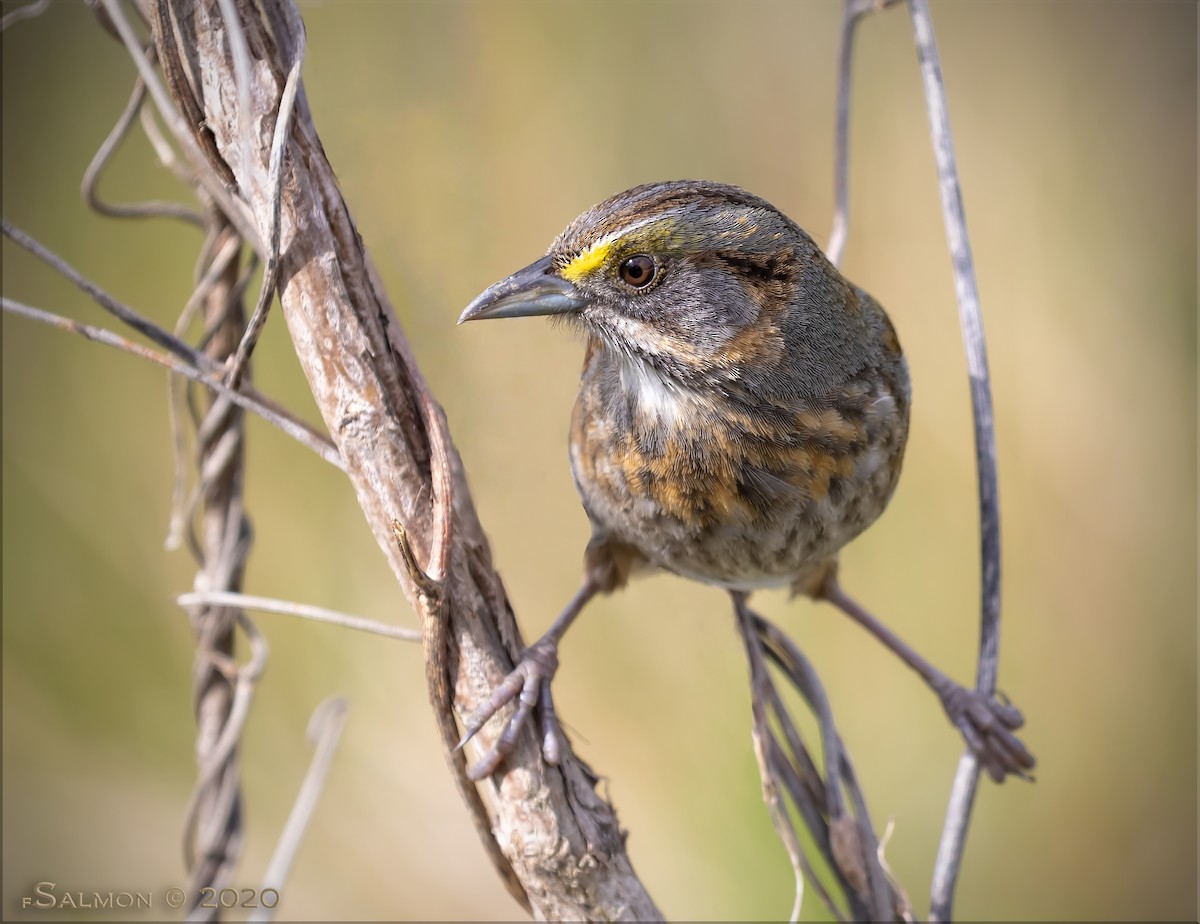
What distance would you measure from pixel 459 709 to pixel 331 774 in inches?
78.7

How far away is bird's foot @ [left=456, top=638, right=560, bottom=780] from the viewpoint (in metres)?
1.77

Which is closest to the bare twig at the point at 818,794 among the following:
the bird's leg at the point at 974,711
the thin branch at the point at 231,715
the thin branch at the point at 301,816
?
the bird's leg at the point at 974,711

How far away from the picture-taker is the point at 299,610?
1907 mm

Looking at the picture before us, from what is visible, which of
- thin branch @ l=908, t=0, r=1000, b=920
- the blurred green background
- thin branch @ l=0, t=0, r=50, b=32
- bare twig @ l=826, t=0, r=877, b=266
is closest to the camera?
thin branch @ l=0, t=0, r=50, b=32

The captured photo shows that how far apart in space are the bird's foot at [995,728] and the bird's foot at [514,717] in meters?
1.41

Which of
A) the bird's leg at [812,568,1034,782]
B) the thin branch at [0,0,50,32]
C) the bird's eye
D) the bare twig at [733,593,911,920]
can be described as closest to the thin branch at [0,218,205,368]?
the thin branch at [0,0,50,32]

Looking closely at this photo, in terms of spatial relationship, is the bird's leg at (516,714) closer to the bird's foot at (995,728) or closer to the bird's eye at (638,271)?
the bird's eye at (638,271)

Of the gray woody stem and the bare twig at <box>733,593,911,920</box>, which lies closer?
the gray woody stem

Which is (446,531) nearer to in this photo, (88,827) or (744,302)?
(744,302)

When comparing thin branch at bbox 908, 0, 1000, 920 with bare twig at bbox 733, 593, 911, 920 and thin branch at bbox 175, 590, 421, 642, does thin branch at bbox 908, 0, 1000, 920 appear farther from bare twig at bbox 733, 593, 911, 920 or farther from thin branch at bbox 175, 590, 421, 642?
thin branch at bbox 175, 590, 421, 642

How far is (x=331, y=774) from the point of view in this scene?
3.57 metres

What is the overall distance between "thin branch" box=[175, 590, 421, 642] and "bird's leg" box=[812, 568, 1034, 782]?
142 cm

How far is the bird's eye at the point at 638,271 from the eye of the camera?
2203 millimetres

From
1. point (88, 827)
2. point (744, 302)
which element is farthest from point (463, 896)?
point (744, 302)
